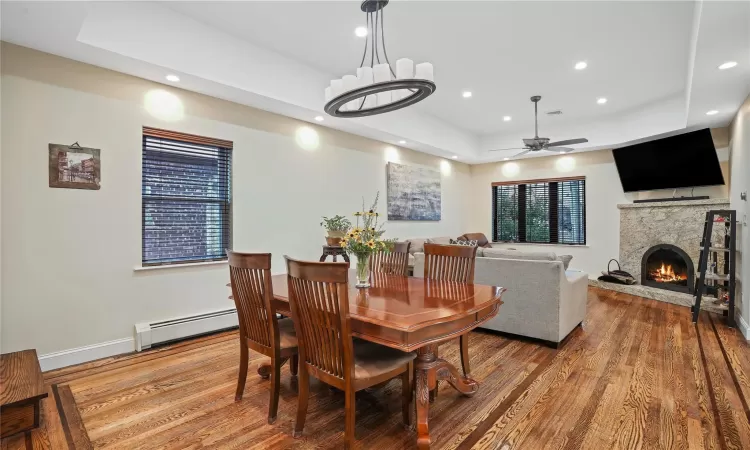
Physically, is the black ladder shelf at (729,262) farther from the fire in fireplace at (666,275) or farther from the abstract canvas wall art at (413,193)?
the abstract canvas wall art at (413,193)

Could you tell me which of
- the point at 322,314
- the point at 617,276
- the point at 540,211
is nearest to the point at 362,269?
the point at 322,314

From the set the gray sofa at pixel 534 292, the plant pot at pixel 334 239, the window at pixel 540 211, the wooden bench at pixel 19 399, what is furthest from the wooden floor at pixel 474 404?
the window at pixel 540 211

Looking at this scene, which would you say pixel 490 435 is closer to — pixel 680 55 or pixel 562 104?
pixel 680 55

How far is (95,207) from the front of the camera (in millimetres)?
3156

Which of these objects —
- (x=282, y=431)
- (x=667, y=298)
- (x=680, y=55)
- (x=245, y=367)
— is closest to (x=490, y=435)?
(x=282, y=431)

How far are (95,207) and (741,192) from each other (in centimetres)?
691

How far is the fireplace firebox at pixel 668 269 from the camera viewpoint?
5801 mm

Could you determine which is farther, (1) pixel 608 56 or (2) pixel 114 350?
(1) pixel 608 56

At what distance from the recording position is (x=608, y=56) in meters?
4.03

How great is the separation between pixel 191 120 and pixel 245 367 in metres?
2.69

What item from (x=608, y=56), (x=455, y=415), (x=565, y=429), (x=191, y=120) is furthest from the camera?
(x=608, y=56)

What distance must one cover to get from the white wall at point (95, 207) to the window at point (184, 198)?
109mm

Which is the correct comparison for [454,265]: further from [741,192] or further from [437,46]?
[741,192]

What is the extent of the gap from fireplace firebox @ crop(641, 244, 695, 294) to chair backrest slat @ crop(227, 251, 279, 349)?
668 centimetres
